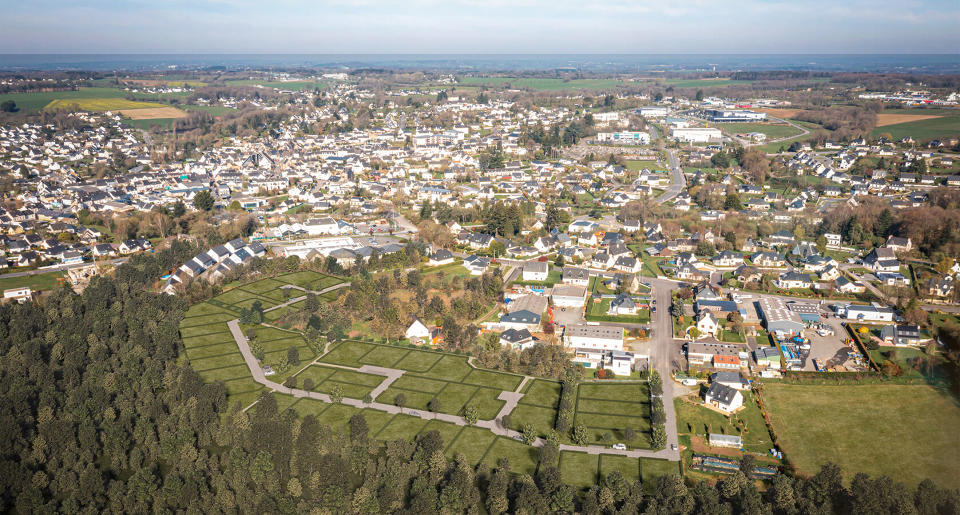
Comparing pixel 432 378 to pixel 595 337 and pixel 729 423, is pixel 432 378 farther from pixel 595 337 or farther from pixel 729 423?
pixel 729 423

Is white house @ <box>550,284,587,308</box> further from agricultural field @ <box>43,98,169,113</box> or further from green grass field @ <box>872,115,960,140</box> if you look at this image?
agricultural field @ <box>43,98,169,113</box>

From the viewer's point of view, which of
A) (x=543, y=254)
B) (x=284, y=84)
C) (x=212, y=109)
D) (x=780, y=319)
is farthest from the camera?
(x=284, y=84)

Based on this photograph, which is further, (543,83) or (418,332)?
(543,83)

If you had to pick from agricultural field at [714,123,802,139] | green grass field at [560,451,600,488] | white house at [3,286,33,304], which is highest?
agricultural field at [714,123,802,139]

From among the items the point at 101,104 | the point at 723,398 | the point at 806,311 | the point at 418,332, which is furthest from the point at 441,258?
the point at 101,104

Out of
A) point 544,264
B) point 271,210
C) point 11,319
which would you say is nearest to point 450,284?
point 544,264

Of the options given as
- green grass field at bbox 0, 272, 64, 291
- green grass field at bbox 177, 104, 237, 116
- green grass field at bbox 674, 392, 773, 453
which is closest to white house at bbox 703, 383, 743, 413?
green grass field at bbox 674, 392, 773, 453
